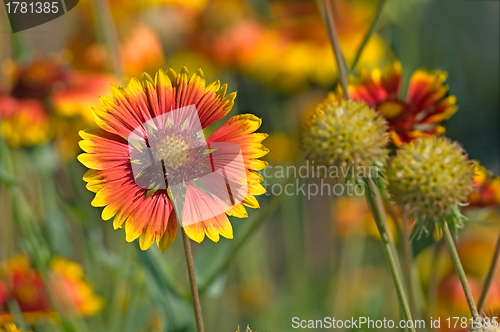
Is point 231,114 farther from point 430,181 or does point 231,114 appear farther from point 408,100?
point 430,181

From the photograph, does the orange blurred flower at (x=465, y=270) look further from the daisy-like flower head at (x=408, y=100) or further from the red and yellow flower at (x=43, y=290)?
the red and yellow flower at (x=43, y=290)

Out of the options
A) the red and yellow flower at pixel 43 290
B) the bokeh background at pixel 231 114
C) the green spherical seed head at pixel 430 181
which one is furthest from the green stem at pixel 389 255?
the red and yellow flower at pixel 43 290

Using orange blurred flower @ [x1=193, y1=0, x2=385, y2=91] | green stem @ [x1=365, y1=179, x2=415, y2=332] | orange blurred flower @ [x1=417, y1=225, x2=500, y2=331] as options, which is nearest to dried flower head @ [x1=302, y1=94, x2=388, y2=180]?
green stem @ [x1=365, y1=179, x2=415, y2=332]

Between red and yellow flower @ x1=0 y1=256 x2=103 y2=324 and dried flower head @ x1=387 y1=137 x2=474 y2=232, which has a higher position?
dried flower head @ x1=387 y1=137 x2=474 y2=232

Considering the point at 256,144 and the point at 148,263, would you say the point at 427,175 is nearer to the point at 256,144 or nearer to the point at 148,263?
the point at 256,144

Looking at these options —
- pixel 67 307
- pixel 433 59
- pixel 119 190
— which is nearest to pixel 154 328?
pixel 67 307

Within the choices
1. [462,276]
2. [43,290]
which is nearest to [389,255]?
[462,276]

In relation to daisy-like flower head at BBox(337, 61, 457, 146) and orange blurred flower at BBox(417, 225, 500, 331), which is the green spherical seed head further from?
orange blurred flower at BBox(417, 225, 500, 331)

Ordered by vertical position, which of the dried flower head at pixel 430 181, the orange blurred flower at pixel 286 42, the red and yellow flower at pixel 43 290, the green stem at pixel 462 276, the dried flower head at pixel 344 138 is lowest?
the red and yellow flower at pixel 43 290

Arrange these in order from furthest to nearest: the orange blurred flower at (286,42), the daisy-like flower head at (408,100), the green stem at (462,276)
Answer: the orange blurred flower at (286,42) → the daisy-like flower head at (408,100) → the green stem at (462,276)
